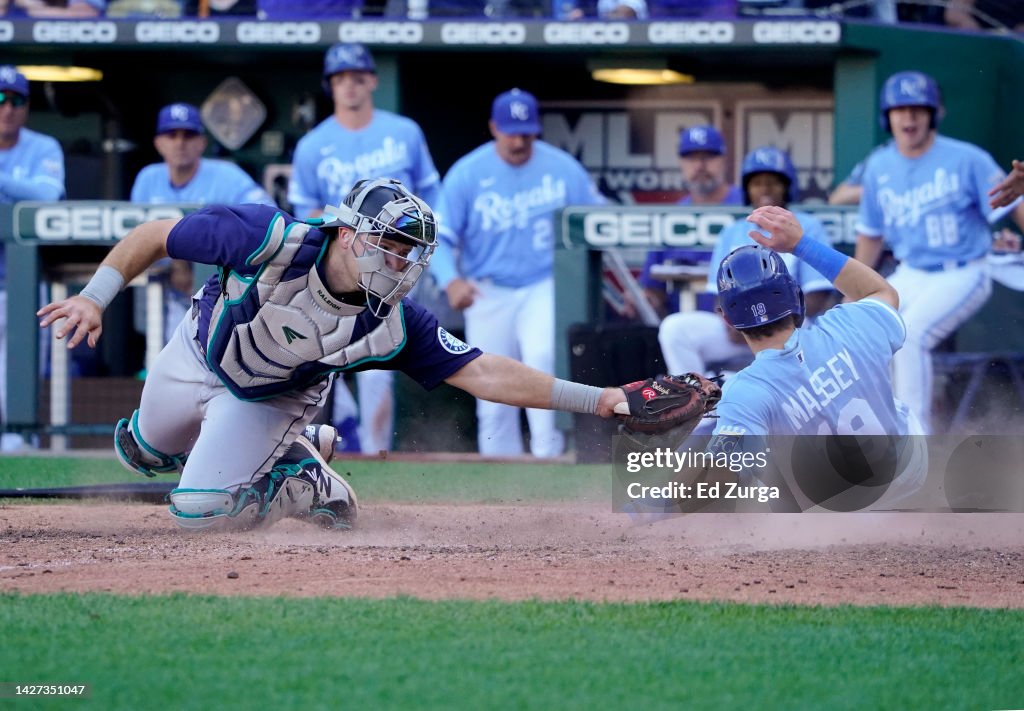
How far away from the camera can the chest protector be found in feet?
17.2

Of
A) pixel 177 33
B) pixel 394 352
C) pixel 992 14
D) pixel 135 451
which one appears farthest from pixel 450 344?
pixel 992 14

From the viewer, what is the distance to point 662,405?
5234 millimetres

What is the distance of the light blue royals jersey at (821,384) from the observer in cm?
541

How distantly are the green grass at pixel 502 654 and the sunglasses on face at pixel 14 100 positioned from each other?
19.4ft

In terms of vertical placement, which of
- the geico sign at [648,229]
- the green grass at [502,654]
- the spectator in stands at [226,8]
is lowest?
the green grass at [502,654]

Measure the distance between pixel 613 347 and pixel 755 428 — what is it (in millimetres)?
3199

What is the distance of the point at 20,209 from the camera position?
934 centimetres

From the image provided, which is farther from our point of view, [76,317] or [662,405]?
[662,405]

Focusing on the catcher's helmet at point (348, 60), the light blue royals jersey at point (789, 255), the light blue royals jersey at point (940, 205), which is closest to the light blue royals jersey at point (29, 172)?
the catcher's helmet at point (348, 60)

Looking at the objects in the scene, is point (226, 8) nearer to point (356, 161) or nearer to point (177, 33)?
point (177, 33)

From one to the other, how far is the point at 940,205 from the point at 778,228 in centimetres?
309

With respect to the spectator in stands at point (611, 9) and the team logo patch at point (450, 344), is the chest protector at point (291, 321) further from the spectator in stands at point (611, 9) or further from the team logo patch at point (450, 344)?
the spectator in stands at point (611, 9)

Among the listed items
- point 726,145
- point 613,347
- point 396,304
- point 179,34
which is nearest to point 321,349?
point 396,304

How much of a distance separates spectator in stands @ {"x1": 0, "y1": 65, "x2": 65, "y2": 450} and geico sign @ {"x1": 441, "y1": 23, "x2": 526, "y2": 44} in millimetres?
2647
